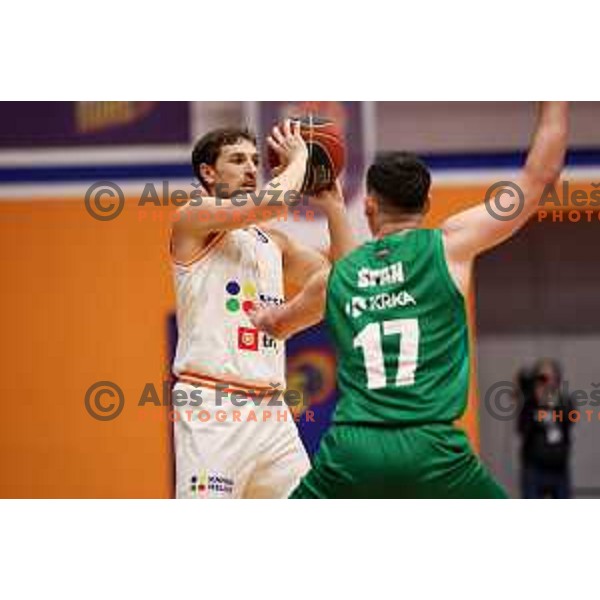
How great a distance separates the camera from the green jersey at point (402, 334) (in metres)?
5.12

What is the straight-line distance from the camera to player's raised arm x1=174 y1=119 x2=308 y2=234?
5.65 m

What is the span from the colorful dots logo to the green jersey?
0.54 meters

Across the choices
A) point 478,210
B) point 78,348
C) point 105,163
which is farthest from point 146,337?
point 478,210

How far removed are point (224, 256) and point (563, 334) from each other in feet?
5.25

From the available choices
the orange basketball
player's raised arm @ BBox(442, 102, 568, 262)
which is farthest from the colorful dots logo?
player's raised arm @ BBox(442, 102, 568, 262)

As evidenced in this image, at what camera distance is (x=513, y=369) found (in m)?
6.31

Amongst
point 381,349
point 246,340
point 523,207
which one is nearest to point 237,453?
point 246,340

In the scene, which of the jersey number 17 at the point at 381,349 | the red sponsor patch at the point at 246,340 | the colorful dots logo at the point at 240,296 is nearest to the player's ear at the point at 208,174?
the colorful dots logo at the point at 240,296

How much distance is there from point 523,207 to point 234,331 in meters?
1.26

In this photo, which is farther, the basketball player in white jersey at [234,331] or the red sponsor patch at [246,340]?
the red sponsor patch at [246,340]

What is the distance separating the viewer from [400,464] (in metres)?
5.02

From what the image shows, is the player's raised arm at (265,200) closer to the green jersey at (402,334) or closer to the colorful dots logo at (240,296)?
the colorful dots logo at (240,296)

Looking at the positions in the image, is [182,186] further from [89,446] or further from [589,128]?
[589,128]

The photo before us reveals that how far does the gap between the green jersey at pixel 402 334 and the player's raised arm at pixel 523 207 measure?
0.08m
